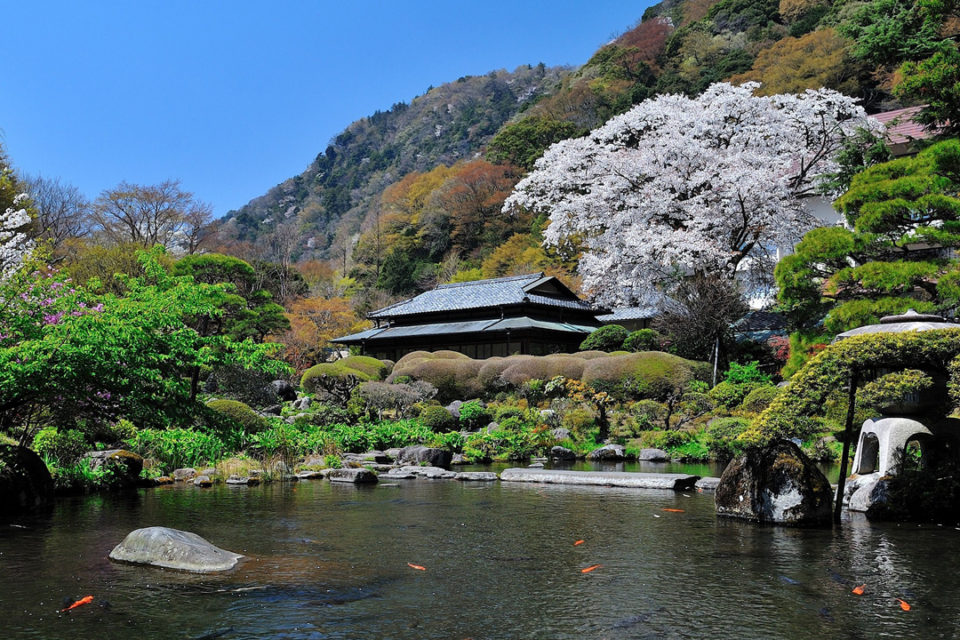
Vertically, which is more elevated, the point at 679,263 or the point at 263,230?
the point at 263,230

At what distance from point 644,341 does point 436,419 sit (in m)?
10.5

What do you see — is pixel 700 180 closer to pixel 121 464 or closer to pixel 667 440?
pixel 667 440

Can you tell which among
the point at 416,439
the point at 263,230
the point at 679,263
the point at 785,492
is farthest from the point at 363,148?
the point at 785,492

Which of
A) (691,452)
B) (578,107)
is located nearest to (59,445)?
(691,452)

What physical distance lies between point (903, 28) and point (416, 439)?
17.4 metres

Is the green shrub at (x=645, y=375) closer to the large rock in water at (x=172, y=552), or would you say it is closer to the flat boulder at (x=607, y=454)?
the flat boulder at (x=607, y=454)

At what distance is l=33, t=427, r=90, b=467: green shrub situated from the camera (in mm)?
12290

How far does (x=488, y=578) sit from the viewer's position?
6.19m

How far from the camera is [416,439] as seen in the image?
62.6 ft

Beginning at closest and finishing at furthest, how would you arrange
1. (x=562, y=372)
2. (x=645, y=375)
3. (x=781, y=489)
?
(x=781, y=489) → (x=645, y=375) → (x=562, y=372)

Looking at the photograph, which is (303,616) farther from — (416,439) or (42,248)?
(416,439)

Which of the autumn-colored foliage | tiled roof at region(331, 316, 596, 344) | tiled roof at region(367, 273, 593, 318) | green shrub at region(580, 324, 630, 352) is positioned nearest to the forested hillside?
the autumn-colored foliage

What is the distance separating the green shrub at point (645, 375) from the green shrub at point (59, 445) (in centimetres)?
1509

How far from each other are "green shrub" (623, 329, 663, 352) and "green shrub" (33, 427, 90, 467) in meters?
19.8
